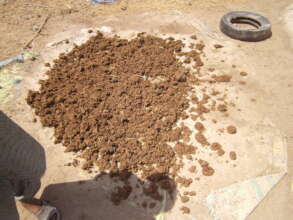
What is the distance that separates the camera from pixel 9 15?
6430 millimetres

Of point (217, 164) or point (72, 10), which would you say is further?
point (72, 10)

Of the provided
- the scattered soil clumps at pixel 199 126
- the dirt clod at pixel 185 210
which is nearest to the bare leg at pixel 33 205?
the dirt clod at pixel 185 210

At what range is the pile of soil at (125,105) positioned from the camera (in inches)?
141

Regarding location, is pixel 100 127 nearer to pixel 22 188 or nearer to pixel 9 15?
pixel 22 188

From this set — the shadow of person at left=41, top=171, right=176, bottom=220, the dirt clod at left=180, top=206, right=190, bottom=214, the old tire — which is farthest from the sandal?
the old tire

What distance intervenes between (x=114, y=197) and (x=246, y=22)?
5.84 meters

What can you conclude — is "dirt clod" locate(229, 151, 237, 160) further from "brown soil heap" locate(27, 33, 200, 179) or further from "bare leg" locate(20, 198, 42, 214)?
"bare leg" locate(20, 198, 42, 214)

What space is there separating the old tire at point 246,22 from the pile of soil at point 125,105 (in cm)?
109

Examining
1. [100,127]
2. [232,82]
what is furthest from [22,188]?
[232,82]

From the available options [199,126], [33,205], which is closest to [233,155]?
[199,126]

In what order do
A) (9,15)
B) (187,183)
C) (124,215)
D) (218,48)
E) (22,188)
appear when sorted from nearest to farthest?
(22,188) → (124,215) → (187,183) → (218,48) → (9,15)

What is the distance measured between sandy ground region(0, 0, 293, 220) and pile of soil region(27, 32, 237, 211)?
295 millimetres

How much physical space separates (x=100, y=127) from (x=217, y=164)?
1.92 meters

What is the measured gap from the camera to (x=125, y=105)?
166 inches
